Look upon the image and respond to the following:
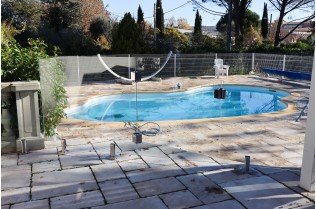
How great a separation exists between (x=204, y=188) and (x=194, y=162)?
68 centimetres

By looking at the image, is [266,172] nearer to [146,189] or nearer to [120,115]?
[146,189]

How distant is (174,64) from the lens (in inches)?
480

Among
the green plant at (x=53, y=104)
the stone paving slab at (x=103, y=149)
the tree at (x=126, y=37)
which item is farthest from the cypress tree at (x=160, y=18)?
the stone paving slab at (x=103, y=149)

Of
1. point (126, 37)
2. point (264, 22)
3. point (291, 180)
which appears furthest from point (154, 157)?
point (264, 22)

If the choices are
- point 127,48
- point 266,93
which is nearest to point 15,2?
point 127,48

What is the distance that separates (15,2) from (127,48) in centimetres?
600

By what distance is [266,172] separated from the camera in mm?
3527

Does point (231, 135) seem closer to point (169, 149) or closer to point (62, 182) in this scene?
point (169, 149)

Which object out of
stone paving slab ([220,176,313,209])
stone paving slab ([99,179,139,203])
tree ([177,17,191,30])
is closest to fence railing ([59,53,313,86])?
stone paving slab ([99,179,139,203])

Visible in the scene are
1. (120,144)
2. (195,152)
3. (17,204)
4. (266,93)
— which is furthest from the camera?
(266,93)

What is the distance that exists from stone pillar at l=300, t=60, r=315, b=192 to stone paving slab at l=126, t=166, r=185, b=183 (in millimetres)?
1221

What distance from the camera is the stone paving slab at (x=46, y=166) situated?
143 inches

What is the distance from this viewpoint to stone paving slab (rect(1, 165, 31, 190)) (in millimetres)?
3264

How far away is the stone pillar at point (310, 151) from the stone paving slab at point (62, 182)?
2.01m
